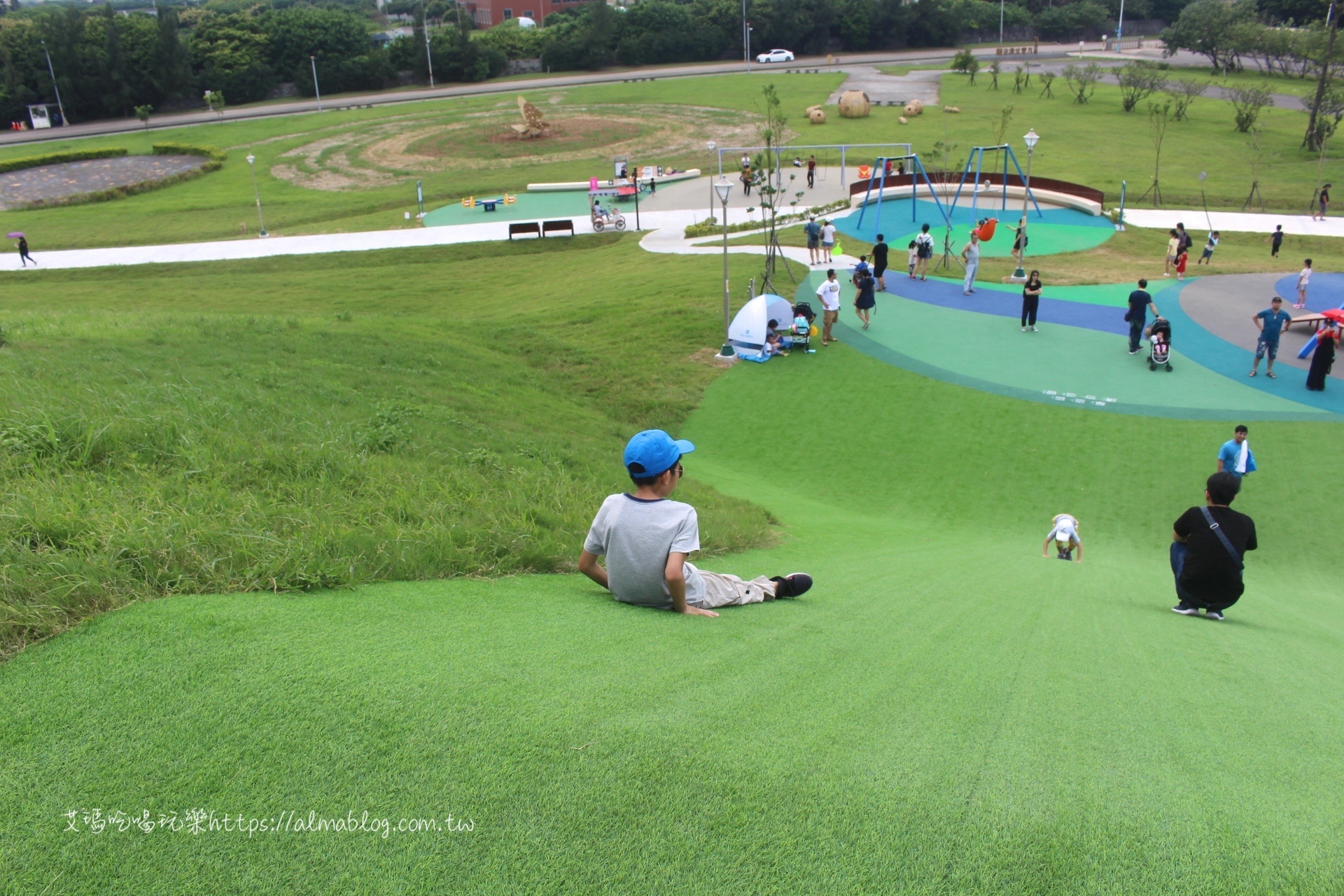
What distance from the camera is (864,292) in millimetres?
19578

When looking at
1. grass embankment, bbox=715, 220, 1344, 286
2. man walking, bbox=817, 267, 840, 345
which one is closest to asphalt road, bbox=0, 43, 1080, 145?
grass embankment, bbox=715, 220, 1344, 286

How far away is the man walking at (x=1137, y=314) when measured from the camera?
17.2 metres

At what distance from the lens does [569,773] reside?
294 centimetres

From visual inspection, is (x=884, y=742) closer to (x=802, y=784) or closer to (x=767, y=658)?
(x=802, y=784)

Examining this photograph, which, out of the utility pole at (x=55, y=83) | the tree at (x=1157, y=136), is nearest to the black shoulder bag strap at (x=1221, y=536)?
the tree at (x=1157, y=136)

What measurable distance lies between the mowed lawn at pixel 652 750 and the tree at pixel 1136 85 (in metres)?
61.6

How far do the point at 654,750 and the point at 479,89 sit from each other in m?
81.2

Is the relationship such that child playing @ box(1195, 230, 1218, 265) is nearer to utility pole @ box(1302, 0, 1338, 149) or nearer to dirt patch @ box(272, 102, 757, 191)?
utility pole @ box(1302, 0, 1338, 149)

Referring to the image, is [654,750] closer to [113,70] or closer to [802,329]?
[802,329]

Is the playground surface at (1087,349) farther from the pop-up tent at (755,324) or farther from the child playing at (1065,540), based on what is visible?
the child playing at (1065,540)

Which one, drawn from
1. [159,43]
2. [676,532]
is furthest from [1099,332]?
[159,43]

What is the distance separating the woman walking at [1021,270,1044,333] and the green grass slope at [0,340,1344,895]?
581 inches

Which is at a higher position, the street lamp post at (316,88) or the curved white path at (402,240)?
the street lamp post at (316,88)

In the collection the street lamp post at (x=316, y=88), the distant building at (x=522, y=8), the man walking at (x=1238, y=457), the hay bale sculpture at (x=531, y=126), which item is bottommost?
the man walking at (x=1238, y=457)
